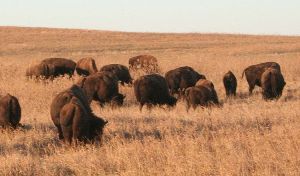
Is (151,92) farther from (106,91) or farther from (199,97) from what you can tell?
(199,97)

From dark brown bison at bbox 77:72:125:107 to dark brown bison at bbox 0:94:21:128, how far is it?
3868 mm

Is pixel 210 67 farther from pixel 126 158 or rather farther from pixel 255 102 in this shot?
pixel 126 158

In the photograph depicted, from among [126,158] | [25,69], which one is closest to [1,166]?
[126,158]

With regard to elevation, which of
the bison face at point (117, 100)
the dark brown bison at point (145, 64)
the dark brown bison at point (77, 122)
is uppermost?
the dark brown bison at point (77, 122)

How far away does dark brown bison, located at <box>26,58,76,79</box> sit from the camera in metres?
22.9

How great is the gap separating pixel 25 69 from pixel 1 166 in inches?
678

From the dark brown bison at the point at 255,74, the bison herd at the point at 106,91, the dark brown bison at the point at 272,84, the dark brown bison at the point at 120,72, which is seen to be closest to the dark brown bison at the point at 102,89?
the bison herd at the point at 106,91

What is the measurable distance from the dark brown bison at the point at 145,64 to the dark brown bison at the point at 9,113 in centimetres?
1239

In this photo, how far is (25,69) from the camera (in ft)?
78.5

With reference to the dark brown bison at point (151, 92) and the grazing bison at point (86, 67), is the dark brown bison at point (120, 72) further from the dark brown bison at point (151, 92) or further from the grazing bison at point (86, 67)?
the dark brown bison at point (151, 92)

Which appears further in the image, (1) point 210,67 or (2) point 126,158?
(1) point 210,67

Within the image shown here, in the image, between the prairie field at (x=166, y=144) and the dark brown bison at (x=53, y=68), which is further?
the dark brown bison at (x=53, y=68)

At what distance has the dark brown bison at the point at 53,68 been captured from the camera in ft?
75.0

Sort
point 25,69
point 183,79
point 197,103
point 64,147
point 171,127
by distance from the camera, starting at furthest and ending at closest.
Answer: point 25,69
point 183,79
point 197,103
point 171,127
point 64,147
